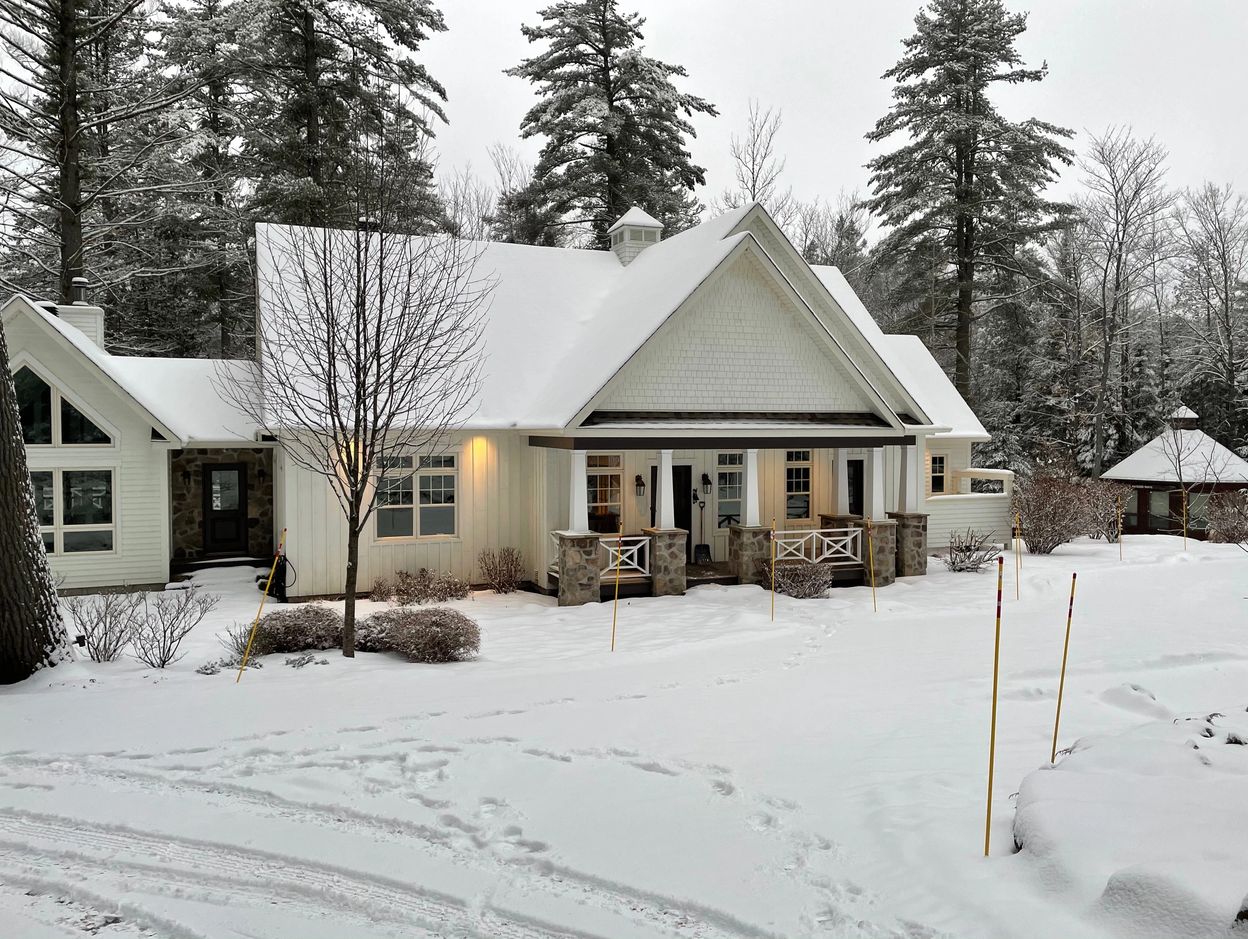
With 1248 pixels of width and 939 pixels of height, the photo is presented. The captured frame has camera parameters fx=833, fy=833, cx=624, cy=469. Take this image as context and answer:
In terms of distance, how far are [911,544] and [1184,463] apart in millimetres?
9868

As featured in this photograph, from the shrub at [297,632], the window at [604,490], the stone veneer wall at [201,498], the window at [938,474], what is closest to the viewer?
the shrub at [297,632]

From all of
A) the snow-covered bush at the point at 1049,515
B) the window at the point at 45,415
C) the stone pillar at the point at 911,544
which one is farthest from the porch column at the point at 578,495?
the snow-covered bush at the point at 1049,515

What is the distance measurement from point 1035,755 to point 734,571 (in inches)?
342

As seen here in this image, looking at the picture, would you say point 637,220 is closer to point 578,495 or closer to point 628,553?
point 578,495

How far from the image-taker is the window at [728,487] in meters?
16.8

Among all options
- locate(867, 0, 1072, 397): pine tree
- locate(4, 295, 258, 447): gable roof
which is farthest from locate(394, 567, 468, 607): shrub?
locate(867, 0, 1072, 397): pine tree

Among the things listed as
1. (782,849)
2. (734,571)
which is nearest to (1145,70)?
(734,571)

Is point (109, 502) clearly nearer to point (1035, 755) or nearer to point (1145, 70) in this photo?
point (1035, 755)

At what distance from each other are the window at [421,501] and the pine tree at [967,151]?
2009 cm

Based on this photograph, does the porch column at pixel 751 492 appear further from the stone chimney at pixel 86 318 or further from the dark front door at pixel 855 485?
the stone chimney at pixel 86 318

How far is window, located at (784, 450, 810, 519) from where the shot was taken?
55.8 ft

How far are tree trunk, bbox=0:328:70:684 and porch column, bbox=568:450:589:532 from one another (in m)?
7.28

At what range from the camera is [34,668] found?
782 centimetres

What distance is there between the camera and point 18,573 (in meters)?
7.76
